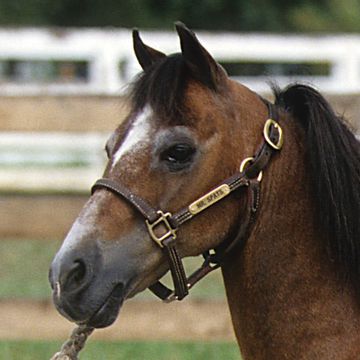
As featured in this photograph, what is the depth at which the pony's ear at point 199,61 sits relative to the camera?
282 cm

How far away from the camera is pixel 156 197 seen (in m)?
2.78

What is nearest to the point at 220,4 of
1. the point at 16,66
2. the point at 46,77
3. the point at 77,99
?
the point at 16,66

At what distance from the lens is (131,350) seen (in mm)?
5465

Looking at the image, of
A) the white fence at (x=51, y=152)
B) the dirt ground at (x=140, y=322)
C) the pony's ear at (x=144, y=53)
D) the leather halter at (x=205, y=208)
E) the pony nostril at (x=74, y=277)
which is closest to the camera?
the pony nostril at (x=74, y=277)

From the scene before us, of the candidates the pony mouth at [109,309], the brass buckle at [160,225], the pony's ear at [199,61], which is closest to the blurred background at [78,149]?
the pony's ear at [199,61]

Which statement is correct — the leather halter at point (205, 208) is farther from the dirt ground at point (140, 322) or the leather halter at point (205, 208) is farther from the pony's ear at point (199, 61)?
the dirt ground at point (140, 322)

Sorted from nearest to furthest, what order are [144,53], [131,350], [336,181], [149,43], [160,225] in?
[160,225]
[336,181]
[144,53]
[131,350]
[149,43]

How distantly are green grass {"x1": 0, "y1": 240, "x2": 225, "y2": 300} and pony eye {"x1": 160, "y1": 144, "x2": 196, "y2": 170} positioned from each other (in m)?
2.91

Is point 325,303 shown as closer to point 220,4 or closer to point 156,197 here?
point 156,197

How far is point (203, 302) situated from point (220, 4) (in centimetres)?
1896

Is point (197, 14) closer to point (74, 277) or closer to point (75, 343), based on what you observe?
point (75, 343)

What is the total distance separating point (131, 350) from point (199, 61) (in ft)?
9.43

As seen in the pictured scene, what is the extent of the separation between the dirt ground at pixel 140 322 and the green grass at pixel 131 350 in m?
0.23

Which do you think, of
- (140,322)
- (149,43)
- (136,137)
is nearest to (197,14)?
(149,43)
